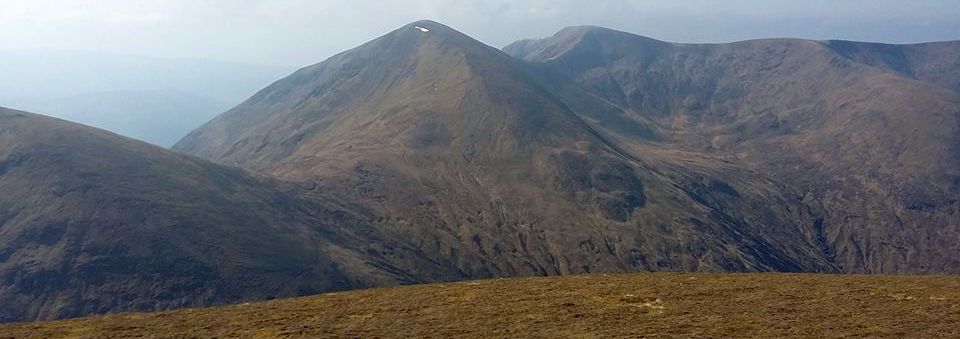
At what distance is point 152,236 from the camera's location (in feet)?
483

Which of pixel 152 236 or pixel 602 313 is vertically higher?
pixel 602 313

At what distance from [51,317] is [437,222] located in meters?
105

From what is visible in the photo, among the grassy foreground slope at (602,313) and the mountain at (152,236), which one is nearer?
the grassy foreground slope at (602,313)

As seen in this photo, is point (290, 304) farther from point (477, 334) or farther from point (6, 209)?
point (6, 209)

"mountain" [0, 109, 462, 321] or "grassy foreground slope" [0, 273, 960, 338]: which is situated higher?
"grassy foreground slope" [0, 273, 960, 338]

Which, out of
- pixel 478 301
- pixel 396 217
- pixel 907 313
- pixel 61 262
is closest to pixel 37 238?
pixel 61 262

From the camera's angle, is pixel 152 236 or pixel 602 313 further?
pixel 152 236

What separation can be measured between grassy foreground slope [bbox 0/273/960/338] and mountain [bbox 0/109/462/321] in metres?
101

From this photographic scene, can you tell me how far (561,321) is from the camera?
3803cm

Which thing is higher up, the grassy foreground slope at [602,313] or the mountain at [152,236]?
the grassy foreground slope at [602,313]

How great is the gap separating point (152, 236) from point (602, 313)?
454 ft

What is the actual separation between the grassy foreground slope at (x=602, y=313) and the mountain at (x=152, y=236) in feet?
333

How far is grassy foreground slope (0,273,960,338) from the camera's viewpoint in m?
34.9

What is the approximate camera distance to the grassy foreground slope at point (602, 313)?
115 ft
